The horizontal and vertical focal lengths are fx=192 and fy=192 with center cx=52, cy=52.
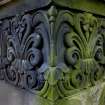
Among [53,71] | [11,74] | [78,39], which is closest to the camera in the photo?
[53,71]

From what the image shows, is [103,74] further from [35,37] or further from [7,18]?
[7,18]

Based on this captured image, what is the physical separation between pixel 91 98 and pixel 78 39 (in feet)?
0.90

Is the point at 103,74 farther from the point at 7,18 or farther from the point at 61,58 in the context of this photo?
the point at 7,18

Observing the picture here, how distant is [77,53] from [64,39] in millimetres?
84

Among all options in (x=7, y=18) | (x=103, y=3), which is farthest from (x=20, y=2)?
(x=103, y=3)

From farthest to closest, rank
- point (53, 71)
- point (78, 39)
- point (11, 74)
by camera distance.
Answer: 1. point (11, 74)
2. point (78, 39)
3. point (53, 71)

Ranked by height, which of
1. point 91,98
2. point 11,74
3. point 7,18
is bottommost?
point 91,98

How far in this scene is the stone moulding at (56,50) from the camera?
2.17 ft

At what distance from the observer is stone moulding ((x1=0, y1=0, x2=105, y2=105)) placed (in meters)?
0.66

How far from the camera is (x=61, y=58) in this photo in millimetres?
683

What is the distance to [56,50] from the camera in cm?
66

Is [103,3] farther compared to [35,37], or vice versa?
[103,3]

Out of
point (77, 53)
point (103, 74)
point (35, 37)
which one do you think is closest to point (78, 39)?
point (77, 53)

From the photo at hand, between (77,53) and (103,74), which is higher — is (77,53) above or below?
above
